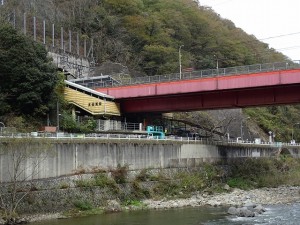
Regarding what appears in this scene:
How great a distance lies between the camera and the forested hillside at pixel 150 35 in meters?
97.4

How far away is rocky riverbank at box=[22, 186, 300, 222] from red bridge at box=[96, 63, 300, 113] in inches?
414

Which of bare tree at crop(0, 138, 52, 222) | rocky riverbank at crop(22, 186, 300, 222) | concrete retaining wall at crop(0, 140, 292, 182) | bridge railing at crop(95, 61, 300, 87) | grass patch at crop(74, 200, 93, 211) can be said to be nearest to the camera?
bare tree at crop(0, 138, 52, 222)

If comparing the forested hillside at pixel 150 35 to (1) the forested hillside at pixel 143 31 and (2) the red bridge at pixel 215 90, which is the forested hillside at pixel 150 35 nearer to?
(1) the forested hillside at pixel 143 31

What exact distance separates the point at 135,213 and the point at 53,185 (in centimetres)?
721

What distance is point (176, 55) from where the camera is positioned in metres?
105

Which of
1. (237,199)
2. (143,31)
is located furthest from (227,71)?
(143,31)

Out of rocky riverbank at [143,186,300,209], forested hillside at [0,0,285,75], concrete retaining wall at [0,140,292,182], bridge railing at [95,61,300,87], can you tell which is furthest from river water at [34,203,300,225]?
forested hillside at [0,0,285,75]

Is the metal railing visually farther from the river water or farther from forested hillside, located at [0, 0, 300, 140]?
forested hillside, located at [0, 0, 300, 140]

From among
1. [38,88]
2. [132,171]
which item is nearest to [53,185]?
[132,171]

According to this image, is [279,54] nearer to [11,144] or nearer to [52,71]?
[52,71]

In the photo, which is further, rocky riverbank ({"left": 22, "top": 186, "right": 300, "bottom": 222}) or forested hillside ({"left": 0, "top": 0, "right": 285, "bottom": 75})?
forested hillside ({"left": 0, "top": 0, "right": 285, "bottom": 75})

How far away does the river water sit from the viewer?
108ft

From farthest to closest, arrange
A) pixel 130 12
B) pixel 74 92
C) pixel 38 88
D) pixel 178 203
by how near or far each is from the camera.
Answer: pixel 130 12
pixel 74 92
pixel 38 88
pixel 178 203

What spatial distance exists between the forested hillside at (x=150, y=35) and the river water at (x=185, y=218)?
1893 inches
